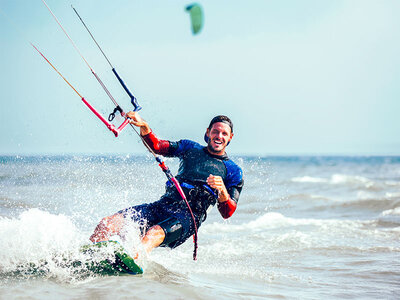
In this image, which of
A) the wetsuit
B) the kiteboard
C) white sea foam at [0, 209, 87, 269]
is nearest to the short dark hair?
the wetsuit

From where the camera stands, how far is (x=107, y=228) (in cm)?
457

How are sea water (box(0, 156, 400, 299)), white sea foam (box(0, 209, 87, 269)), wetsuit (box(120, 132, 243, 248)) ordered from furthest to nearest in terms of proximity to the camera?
wetsuit (box(120, 132, 243, 248)), white sea foam (box(0, 209, 87, 269)), sea water (box(0, 156, 400, 299))

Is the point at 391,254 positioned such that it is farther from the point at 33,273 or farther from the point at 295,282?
the point at 33,273

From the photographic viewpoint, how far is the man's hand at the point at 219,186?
4.41 m

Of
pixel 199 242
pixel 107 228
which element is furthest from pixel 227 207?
pixel 199 242

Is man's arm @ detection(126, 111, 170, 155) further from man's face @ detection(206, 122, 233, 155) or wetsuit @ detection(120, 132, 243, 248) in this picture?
man's face @ detection(206, 122, 233, 155)

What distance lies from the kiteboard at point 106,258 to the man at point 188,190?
1.00ft

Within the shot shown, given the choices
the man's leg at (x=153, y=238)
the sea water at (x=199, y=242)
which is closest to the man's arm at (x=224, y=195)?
the man's leg at (x=153, y=238)

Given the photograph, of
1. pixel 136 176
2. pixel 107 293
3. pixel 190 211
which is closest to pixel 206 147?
pixel 190 211

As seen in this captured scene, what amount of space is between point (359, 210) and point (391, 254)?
6.14 meters

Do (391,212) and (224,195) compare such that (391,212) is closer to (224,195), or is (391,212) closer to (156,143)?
(224,195)

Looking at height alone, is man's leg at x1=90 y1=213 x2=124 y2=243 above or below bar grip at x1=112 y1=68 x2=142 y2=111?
below

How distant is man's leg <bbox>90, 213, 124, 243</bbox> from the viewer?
450 centimetres

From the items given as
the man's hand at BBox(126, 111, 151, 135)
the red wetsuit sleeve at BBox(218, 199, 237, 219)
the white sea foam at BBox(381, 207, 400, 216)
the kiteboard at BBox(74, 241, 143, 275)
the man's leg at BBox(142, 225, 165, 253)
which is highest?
the white sea foam at BBox(381, 207, 400, 216)
